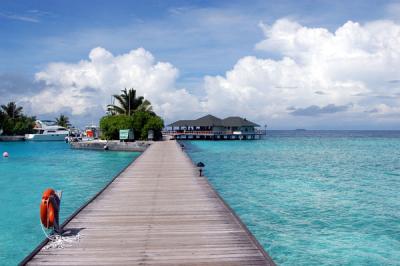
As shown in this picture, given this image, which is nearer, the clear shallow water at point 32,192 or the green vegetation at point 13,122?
the clear shallow water at point 32,192

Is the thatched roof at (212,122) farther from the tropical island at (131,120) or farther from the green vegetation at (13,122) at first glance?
the green vegetation at (13,122)

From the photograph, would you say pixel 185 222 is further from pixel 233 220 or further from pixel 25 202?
pixel 25 202

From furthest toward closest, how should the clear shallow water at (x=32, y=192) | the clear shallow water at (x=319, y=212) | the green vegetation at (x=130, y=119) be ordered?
the green vegetation at (x=130, y=119) → the clear shallow water at (x=32, y=192) → the clear shallow water at (x=319, y=212)

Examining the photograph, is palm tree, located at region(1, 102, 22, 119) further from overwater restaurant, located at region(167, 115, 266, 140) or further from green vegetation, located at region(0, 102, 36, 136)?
overwater restaurant, located at region(167, 115, 266, 140)

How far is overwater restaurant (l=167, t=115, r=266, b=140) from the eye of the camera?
81.0 m

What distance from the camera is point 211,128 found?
8219 centimetres

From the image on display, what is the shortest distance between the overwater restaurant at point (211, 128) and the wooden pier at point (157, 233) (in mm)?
67284

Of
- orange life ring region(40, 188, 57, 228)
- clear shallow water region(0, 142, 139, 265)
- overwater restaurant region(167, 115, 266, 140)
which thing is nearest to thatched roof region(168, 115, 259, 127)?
overwater restaurant region(167, 115, 266, 140)

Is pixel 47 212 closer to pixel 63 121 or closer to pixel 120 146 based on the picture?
pixel 120 146

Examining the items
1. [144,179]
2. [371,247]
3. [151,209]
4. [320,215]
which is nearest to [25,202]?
[144,179]

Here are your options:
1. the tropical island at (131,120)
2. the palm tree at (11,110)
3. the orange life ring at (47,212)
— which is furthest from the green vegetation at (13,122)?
the orange life ring at (47,212)

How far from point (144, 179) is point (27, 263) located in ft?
34.7

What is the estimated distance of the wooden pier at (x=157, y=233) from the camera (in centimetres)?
662

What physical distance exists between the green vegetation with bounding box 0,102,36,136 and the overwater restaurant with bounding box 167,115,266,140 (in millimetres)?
33002
